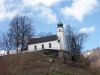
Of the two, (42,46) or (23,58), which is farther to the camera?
(42,46)

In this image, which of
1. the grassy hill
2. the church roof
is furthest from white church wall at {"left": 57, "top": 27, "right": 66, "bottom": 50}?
the grassy hill

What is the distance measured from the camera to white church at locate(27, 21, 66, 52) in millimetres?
60250

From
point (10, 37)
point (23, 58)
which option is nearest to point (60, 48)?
point (23, 58)

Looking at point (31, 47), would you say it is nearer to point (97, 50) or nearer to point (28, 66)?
point (28, 66)

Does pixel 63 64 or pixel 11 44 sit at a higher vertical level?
pixel 11 44

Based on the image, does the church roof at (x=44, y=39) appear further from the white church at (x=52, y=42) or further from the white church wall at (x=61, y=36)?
the white church wall at (x=61, y=36)

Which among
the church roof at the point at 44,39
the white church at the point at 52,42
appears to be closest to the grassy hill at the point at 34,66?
the white church at the point at 52,42

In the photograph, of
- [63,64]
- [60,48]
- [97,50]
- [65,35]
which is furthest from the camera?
[97,50]

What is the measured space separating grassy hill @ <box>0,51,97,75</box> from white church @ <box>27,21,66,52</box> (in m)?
7.14

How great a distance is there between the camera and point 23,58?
52.5m

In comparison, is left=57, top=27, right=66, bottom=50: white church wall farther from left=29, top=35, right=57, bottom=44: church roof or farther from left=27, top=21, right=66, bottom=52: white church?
left=29, top=35, right=57, bottom=44: church roof

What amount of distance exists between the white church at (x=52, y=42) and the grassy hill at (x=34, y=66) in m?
7.14

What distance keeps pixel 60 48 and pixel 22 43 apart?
39.9 ft

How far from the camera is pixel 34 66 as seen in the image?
47.5 meters
